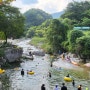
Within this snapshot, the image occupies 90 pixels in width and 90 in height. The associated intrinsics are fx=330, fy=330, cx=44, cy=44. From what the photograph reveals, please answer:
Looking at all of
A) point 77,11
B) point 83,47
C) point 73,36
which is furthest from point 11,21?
point 77,11

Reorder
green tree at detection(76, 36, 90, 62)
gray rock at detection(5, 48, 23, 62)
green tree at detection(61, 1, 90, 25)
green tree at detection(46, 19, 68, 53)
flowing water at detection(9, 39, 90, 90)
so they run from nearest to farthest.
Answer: flowing water at detection(9, 39, 90, 90) < gray rock at detection(5, 48, 23, 62) < green tree at detection(76, 36, 90, 62) < green tree at detection(46, 19, 68, 53) < green tree at detection(61, 1, 90, 25)

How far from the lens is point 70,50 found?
98312 mm

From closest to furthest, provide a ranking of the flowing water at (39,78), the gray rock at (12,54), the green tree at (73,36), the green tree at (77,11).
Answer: the flowing water at (39,78), the gray rock at (12,54), the green tree at (73,36), the green tree at (77,11)

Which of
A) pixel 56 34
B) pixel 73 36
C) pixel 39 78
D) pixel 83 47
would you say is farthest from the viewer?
pixel 56 34

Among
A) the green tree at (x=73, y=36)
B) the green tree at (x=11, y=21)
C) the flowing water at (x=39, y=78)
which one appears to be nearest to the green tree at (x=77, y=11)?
the green tree at (x=73, y=36)

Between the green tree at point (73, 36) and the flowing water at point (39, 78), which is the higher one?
the green tree at point (73, 36)

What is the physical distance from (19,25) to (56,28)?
710 inches

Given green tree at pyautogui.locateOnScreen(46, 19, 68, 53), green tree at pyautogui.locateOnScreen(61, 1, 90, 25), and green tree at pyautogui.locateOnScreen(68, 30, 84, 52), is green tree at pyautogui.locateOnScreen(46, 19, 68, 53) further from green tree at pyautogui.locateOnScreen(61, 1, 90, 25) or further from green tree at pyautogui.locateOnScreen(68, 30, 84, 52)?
green tree at pyautogui.locateOnScreen(61, 1, 90, 25)

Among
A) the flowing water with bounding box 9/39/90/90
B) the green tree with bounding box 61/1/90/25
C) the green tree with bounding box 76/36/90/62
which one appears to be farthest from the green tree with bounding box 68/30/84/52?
the green tree with bounding box 61/1/90/25

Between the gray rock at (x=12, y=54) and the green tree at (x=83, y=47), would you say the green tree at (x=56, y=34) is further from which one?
the gray rock at (x=12, y=54)

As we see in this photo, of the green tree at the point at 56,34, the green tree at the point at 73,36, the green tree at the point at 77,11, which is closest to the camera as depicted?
the green tree at the point at 73,36

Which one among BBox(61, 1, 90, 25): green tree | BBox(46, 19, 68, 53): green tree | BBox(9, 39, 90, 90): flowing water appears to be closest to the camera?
BBox(9, 39, 90, 90): flowing water

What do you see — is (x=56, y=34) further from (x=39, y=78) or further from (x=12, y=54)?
(x=39, y=78)

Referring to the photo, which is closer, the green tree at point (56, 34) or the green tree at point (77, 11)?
the green tree at point (56, 34)
